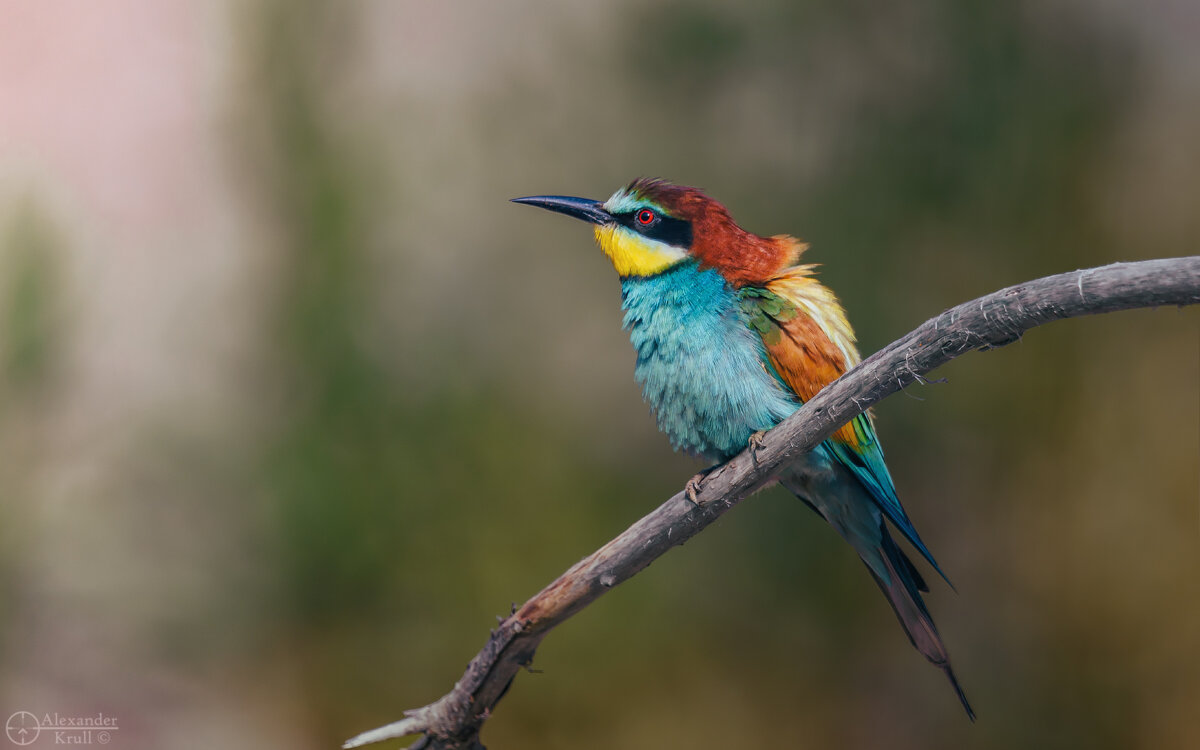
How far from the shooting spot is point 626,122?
2.47 metres

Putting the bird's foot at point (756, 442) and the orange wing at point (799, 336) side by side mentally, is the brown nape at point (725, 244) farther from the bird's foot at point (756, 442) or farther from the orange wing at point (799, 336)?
the bird's foot at point (756, 442)

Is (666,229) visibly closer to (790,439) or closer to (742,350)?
(742,350)

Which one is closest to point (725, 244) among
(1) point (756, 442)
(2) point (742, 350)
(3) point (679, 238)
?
(3) point (679, 238)

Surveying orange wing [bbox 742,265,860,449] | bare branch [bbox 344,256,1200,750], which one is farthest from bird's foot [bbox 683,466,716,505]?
orange wing [bbox 742,265,860,449]

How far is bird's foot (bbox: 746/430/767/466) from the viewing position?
1.17 m

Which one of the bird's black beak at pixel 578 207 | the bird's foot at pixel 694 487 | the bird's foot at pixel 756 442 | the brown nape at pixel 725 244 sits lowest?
the bird's foot at pixel 694 487

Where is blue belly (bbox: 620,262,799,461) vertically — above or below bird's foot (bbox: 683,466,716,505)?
above

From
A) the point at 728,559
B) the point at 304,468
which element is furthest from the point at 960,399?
the point at 304,468

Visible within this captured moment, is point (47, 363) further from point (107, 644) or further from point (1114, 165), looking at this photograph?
point (1114, 165)

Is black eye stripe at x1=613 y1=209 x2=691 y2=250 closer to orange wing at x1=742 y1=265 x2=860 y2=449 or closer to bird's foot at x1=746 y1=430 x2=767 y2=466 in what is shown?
orange wing at x1=742 y1=265 x2=860 y2=449

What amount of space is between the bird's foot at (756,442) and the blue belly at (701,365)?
2.4 inches

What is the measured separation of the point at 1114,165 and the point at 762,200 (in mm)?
874

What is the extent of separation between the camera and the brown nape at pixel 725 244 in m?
1.39

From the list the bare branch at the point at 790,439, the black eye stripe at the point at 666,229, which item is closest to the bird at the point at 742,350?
the black eye stripe at the point at 666,229
